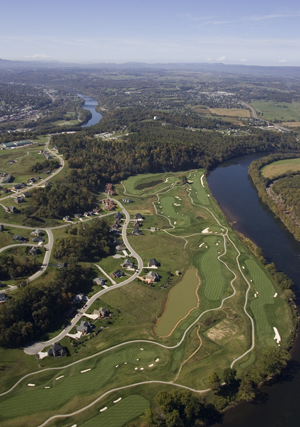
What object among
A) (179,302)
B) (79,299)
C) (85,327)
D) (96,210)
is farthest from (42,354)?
(96,210)

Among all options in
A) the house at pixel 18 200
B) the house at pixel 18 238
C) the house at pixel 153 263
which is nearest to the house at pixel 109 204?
the house at pixel 18 200

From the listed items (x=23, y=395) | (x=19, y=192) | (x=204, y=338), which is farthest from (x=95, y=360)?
(x=19, y=192)

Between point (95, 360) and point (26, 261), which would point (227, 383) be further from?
point (26, 261)

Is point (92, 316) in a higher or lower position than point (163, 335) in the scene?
higher

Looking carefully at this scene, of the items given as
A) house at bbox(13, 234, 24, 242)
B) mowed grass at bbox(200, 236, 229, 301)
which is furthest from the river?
house at bbox(13, 234, 24, 242)

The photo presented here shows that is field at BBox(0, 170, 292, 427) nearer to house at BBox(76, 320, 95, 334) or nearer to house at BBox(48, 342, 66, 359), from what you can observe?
house at BBox(48, 342, 66, 359)

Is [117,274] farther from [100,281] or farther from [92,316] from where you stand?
[92,316]
